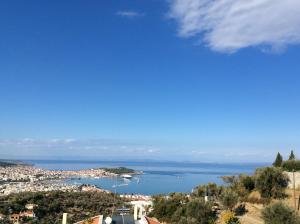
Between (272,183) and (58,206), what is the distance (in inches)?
710

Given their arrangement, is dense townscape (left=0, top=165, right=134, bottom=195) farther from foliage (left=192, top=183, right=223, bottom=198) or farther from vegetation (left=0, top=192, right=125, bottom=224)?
foliage (left=192, top=183, right=223, bottom=198)

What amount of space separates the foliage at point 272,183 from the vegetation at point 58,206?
36.8ft

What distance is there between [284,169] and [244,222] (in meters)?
7.50

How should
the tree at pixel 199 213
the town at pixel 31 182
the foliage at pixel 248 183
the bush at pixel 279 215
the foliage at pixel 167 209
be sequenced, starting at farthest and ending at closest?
the town at pixel 31 182
the foliage at pixel 248 183
the foliage at pixel 167 209
the tree at pixel 199 213
the bush at pixel 279 215

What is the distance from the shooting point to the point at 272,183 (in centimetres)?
2236

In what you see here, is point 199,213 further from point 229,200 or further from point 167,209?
point 167,209

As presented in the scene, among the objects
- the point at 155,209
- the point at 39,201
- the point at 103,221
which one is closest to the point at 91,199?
the point at 39,201

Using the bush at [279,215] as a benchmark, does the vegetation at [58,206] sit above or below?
below

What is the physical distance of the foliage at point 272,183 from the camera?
2208 cm

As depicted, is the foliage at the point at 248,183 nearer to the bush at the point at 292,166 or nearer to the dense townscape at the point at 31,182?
the bush at the point at 292,166

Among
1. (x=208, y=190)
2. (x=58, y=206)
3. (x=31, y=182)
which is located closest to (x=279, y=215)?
(x=208, y=190)

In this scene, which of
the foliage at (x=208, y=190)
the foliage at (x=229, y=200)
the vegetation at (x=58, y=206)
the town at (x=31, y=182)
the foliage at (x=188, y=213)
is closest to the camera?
the foliage at (x=188, y=213)

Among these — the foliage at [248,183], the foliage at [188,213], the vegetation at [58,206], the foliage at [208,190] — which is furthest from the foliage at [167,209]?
the vegetation at [58,206]

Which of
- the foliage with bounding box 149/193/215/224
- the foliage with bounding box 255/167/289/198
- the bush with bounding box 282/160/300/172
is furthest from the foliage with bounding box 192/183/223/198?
the bush with bounding box 282/160/300/172
